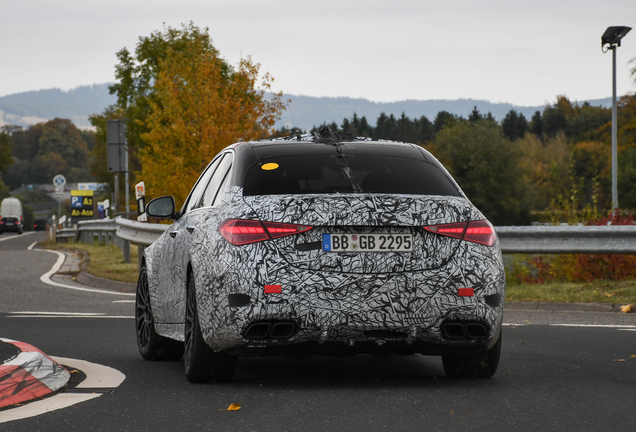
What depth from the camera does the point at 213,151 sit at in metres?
32.3

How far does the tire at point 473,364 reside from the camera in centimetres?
588

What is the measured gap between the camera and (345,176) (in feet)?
19.4

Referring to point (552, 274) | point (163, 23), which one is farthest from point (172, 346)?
point (163, 23)

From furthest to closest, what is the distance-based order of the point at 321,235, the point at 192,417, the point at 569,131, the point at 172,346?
1. the point at 569,131
2. the point at 172,346
3. the point at 321,235
4. the point at 192,417

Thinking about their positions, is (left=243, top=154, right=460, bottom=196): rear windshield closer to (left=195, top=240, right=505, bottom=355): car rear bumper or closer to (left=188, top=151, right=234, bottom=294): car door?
(left=188, top=151, right=234, bottom=294): car door

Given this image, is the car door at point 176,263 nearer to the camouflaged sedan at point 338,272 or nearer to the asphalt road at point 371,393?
the camouflaged sedan at point 338,272

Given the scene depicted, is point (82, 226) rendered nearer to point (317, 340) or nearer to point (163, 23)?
point (317, 340)

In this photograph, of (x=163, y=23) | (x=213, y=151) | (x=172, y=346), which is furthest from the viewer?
(x=163, y=23)

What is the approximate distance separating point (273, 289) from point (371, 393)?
83 centimetres

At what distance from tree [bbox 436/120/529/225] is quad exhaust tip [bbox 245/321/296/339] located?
285ft

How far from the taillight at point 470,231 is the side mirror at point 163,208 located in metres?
2.44

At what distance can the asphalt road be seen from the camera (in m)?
4.57

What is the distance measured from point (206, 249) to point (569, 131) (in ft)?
449

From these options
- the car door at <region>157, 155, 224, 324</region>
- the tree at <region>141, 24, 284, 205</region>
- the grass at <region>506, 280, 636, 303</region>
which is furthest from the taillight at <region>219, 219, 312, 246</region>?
the tree at <region>141, 24, 284, 205</region>
